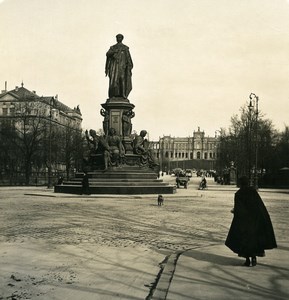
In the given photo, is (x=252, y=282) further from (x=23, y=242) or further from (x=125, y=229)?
(x=125, y=229)

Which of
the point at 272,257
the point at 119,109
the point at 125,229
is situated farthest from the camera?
the point at 119,109

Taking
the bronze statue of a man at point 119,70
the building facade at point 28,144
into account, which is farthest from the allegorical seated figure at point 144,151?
the building facade at point 28,144

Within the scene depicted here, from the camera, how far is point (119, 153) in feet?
97.1

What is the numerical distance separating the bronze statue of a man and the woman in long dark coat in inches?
941

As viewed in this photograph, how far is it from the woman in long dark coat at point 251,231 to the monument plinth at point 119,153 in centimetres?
1948

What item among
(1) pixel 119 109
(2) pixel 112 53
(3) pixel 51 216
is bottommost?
(3) pixel 51 216

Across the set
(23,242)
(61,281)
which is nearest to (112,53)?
(23,242)

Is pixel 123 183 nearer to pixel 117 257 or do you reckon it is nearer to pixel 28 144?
pixel 117 257

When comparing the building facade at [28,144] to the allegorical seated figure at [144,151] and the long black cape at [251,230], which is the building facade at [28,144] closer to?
the allegorical seated figure at [144,151]

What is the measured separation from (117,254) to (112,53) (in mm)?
24005

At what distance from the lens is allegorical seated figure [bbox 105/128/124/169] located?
95.2ft

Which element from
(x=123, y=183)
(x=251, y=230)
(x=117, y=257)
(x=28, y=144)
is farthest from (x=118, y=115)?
(x=28, y=144)

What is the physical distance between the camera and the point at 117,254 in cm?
897

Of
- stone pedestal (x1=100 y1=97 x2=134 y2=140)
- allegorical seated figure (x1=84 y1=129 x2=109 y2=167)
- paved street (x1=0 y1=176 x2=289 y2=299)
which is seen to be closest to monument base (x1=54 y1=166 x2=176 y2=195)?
allegorical seated figure (x1=84 y1=129 x2=109 y2=167)
